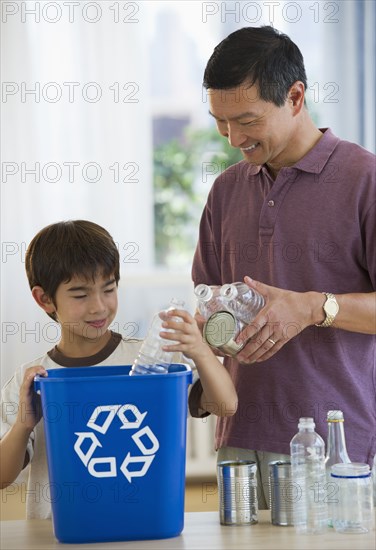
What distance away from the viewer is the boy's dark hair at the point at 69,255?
6.02 feet

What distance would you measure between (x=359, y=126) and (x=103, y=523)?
3.01 m

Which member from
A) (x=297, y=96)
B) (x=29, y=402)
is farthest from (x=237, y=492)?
(x=297, y=96)

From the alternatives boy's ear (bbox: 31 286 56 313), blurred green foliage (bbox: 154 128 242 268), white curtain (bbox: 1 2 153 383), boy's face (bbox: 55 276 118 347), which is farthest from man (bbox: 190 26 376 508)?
blurred green foliage (bbox: 154 128 242 268)

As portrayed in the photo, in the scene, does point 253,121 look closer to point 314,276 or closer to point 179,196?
point 314,276

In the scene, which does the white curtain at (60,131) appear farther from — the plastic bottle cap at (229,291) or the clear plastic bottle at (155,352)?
the clear plastic bottle at (155,352)

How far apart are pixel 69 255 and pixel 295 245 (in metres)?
0.47

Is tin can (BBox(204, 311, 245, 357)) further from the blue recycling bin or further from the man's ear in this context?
the man's ear

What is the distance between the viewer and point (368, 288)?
6.05 ft

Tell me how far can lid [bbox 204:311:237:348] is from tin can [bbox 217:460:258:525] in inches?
8.8

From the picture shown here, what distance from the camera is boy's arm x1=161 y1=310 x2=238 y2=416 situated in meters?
1.51

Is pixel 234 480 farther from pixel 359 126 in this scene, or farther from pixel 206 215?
pixel 359 126

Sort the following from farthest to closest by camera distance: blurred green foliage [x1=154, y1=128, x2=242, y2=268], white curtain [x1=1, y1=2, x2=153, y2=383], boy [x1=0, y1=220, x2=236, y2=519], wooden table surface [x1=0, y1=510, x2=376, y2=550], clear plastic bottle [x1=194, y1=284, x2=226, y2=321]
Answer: blurred green foliage [x1=154, y1=128, x2=242, y2=268] → white curtain [x1=1, y1=2, x2=153, y2=383] → boy [x1=0, y1=220, x2=236, y2=519] → clear plastic bottle [x1=194, y1=284, x2=226, y2=321] → wooden table surface [x1=0, y1=510, x2=376, y2=550]

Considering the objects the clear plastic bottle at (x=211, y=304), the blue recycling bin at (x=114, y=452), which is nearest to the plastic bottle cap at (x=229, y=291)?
the clear plastic bottle at (x=211, y=304)

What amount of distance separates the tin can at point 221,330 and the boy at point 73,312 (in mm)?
86
